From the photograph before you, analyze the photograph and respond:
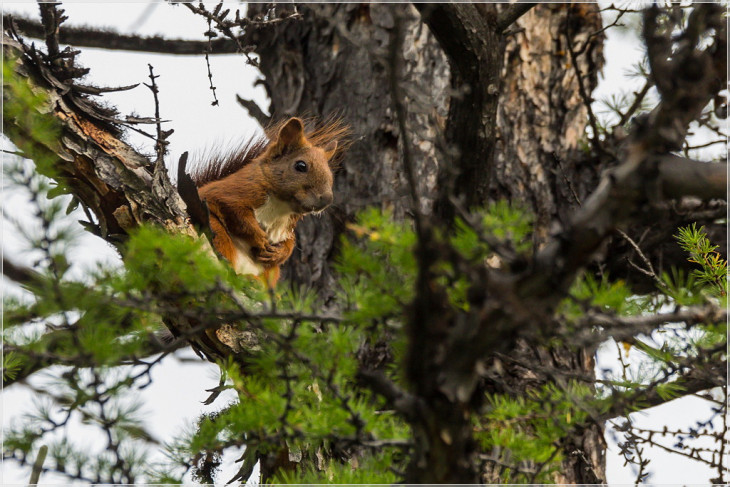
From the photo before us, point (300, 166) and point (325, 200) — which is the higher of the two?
point (300, 166)

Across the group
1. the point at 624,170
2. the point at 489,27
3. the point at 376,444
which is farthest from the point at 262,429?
the point at 489,27

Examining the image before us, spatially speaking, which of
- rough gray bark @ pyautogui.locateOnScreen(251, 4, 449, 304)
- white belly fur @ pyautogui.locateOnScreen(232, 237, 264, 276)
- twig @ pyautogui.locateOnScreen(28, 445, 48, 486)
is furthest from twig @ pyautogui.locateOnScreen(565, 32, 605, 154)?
twig @ pyautogui.locateOnScreen(28, 445, 48, 486)

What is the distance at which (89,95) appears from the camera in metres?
2.13

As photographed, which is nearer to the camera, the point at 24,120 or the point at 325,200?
the point at 24,120

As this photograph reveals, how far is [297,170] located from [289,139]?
16cm

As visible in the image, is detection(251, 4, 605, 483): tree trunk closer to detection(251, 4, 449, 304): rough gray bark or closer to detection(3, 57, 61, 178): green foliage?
detection(251, 4, 449, 304): rough gray bark

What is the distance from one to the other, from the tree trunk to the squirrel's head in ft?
0.59

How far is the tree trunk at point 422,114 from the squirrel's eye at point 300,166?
0.22m

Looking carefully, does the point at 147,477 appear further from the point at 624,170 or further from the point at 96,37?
the point at 96,37

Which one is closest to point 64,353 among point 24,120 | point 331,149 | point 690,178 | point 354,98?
point 24,120

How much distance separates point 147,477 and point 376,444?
455 millimetres

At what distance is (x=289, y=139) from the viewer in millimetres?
3197

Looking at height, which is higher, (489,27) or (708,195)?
(489,27)

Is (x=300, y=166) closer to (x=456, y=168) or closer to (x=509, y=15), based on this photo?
(x=509, y=15)
